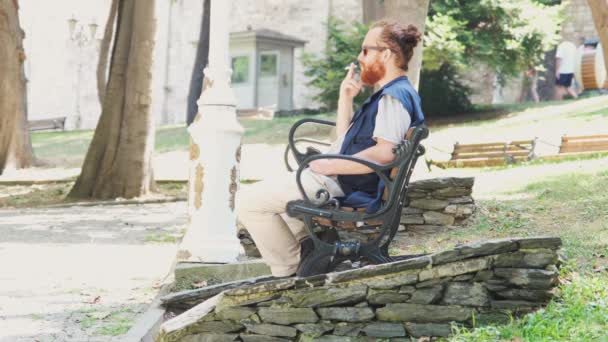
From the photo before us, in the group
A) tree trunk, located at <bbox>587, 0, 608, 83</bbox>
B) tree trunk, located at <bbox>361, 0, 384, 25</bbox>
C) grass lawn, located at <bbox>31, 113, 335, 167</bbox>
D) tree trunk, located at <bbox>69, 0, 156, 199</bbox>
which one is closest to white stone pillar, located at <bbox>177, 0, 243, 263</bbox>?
tree trunk, located at <bbox>587, 0, 608, 83</bbox>

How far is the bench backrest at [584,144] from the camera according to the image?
13477 mm

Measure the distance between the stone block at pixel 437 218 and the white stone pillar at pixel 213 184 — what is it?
276cm

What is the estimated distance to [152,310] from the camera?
17.5 ft

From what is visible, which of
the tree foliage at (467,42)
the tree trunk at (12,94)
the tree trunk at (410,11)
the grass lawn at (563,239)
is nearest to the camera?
the grass lawn at (563,239)

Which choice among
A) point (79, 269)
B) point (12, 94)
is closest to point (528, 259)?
point (79, 269)

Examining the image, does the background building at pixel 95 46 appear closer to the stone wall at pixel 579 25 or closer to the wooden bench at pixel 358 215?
the stone wall at pixel 579 25

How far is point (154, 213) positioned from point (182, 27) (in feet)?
94.0

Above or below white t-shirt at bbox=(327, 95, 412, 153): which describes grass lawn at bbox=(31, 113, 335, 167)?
below

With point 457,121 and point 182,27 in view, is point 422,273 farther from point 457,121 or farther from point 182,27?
point 182,27

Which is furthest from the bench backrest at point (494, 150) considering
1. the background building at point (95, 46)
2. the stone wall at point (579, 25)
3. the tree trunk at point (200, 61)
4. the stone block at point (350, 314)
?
the background building at point (95, 46)

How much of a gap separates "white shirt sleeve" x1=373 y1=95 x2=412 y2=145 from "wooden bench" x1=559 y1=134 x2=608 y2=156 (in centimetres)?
975

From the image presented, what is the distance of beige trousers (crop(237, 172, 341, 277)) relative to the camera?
178 inches

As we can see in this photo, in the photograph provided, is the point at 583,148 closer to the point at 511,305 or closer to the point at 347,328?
the point at 511,305

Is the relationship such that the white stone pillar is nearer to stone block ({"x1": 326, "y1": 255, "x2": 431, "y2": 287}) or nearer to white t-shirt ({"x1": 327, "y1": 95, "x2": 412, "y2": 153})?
stone block ({"x1": 326, "y1": 255, "x2": 431, "y2": 287})
